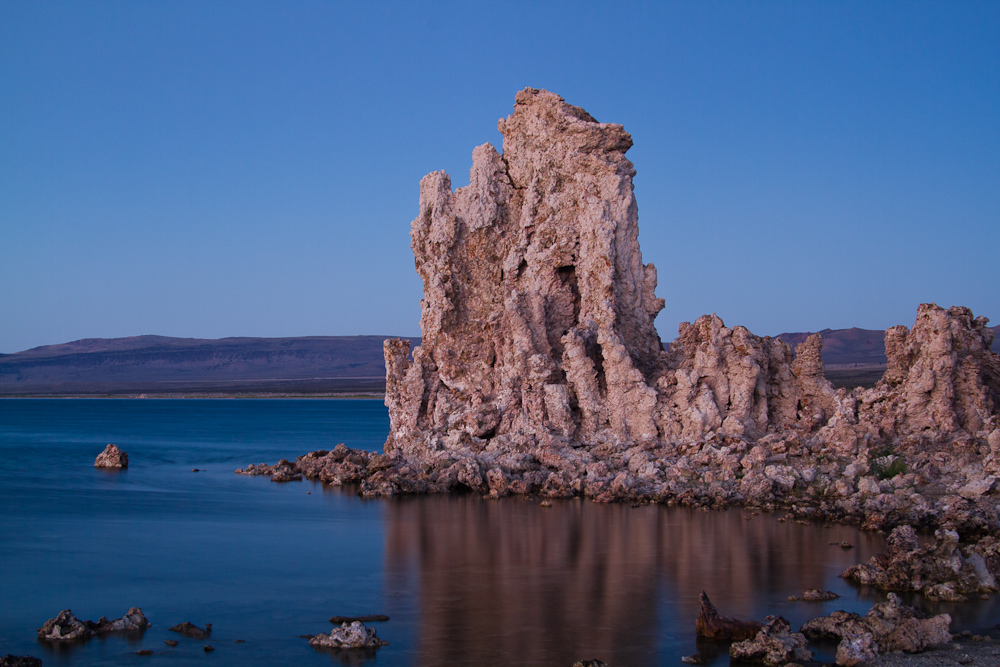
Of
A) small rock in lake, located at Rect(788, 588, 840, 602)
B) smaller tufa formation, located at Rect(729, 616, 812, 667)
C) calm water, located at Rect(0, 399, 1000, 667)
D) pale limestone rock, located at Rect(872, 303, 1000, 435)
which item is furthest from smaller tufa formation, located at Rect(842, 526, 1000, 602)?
pale limestone rock, located at Rect(872, 303, 1000, 435)

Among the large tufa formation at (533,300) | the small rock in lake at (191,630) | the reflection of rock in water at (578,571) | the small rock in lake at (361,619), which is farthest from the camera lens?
the large tufa formation at (533,300)

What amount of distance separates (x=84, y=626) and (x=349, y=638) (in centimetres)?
309

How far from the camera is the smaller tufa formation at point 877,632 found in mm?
10008

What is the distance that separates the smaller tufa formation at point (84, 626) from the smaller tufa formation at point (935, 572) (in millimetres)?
9451

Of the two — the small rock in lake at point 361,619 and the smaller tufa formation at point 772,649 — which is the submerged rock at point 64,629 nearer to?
the small rock in lake at point 361,619

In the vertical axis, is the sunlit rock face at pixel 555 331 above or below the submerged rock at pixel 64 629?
above

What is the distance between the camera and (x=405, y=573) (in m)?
14.2

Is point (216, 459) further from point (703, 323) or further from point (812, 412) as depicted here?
point (812, 412)

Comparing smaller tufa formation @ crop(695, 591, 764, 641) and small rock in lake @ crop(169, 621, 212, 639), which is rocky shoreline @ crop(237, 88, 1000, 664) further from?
small rock in lake @ crop(169, 621, 212, 639)

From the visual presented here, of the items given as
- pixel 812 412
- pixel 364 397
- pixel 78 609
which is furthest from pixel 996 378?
pixel 364 397

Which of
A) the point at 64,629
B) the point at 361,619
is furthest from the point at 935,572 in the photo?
the point at 64,629

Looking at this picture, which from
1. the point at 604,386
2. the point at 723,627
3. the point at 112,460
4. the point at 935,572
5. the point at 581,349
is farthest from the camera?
the point at 112,460

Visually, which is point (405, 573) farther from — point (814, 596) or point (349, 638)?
point (814, 596)

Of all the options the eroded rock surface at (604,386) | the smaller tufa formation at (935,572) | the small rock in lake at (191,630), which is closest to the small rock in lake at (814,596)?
the smaller tufa formation at (935,572)
